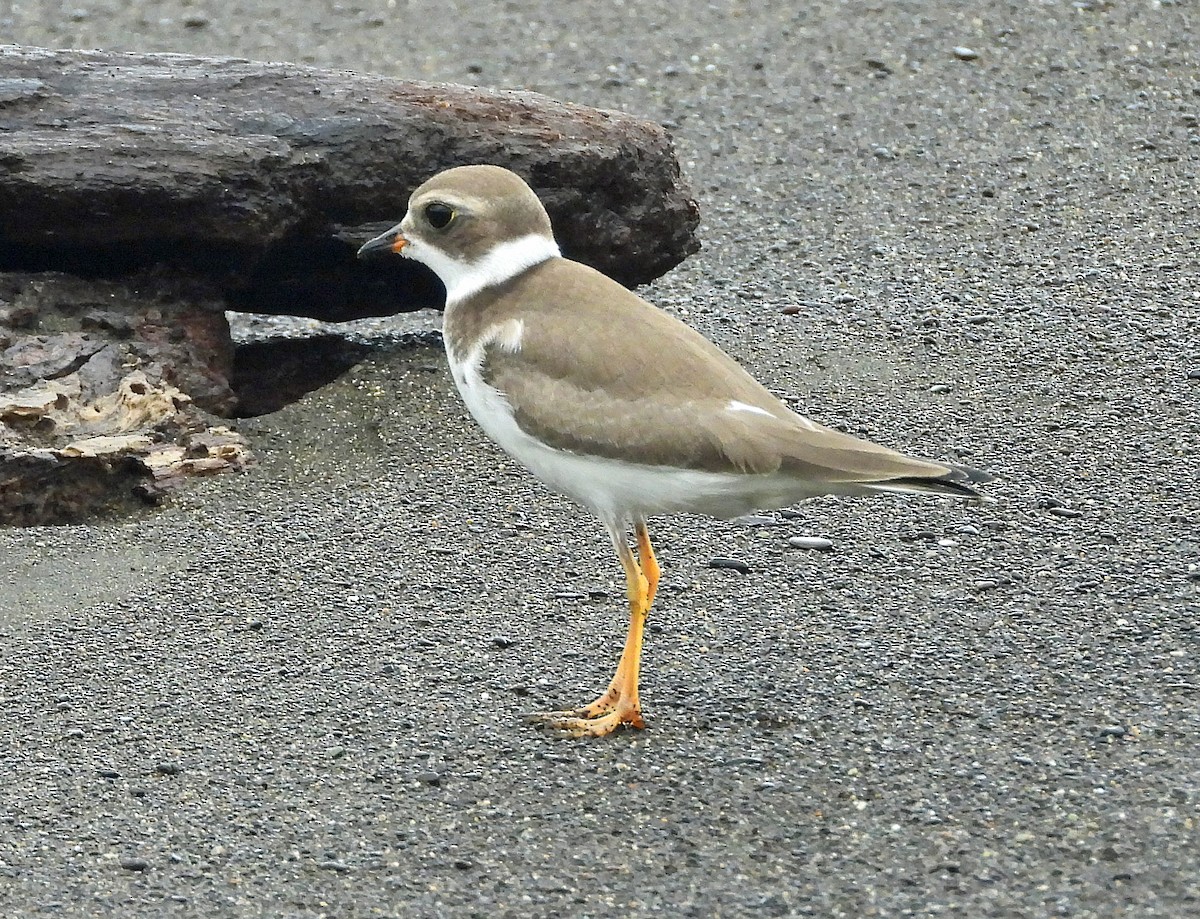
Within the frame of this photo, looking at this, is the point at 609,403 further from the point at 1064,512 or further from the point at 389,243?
the point at 1064,512

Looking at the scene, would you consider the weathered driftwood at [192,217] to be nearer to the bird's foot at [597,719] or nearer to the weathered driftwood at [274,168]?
the weathered driftwood at [274,168]

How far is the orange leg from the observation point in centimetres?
448

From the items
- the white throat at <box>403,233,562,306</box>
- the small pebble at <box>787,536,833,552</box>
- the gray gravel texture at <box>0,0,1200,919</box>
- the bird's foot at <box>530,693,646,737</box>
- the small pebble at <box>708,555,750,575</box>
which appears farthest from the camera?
the small pebble at <box>787,536,833,552</box>

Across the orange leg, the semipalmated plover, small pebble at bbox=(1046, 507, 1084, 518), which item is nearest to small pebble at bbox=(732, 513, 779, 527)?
small pebble at bbox=(1046, 507, 1084, 518)

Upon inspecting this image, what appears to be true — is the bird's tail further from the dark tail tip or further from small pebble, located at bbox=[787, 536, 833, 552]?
small pebble, located at bbox=[787, 536, 833, 552]

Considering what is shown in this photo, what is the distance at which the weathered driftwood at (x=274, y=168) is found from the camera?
610 centimetres

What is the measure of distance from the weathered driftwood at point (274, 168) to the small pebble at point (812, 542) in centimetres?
179

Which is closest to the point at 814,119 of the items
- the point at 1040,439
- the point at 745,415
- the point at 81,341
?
the point at 1040,439

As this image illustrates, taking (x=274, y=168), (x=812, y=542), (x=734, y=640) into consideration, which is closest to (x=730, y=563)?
(x=812, y=542)

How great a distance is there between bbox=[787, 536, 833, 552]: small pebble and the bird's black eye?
1.66 m

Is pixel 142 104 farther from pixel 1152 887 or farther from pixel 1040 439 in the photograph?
pixel 1152 887

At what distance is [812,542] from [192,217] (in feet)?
8.40

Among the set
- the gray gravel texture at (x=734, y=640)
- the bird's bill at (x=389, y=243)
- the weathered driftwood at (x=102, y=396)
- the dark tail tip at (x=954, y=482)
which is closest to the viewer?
the gray gravel texture at (x=734, y=640)

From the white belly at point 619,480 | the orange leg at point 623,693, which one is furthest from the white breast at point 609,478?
the orange leg at point 623,693
